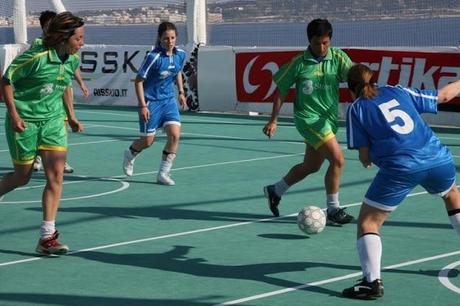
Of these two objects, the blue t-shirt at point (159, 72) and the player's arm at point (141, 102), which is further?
the blue t-shirt at point (159, 72)

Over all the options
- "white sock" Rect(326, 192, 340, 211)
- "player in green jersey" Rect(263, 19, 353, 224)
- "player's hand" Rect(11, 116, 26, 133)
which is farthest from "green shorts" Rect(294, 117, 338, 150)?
"player's hand" Rect(11, 116, 26, 133)

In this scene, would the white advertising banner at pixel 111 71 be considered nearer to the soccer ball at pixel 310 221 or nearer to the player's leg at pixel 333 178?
the player's leg at pixel 333 178

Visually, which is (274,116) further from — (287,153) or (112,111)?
(112,111)

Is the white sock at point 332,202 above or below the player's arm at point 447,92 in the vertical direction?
below

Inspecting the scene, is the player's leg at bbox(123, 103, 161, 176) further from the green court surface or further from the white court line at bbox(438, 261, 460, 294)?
the white court line at bbox(438, 261, 460, 294)

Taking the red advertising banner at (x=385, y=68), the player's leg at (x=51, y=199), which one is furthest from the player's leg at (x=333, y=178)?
the red advertising banner at (x=385, y=68)

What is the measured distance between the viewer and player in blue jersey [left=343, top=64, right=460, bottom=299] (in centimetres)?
719

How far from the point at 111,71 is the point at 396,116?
60.0 feet

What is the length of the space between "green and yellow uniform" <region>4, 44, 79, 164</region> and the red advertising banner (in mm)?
11002

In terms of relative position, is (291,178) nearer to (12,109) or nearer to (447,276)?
(447,276)

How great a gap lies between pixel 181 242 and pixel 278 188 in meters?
1.47

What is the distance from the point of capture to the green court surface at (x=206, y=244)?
24.6 ft

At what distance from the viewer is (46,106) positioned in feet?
29.2

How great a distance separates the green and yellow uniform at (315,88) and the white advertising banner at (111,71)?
46.7 ft
